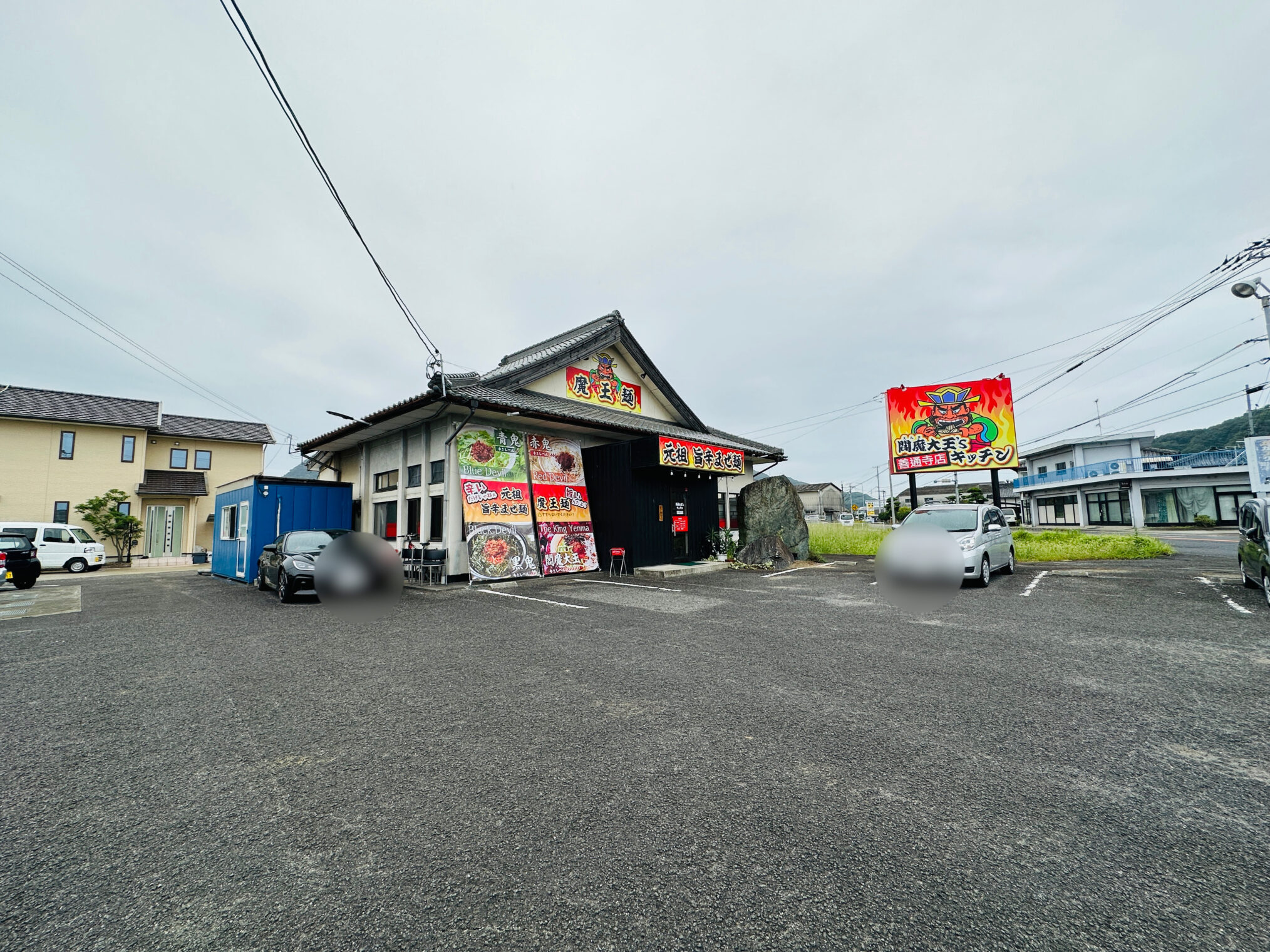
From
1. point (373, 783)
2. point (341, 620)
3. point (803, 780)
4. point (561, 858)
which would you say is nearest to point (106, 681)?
point (341, 620)

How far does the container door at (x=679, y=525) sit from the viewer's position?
46.6 feet

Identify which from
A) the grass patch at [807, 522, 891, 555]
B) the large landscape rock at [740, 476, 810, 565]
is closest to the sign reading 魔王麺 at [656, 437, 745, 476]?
the large landscape rock at [740, 476, 810, 565]

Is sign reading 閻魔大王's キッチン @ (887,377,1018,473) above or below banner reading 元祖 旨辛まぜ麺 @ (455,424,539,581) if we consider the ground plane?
above

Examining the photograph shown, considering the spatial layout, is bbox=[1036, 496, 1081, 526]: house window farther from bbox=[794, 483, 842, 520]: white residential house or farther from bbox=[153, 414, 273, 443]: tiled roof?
bbox=[153, 414, 273, 443]: tiled roof

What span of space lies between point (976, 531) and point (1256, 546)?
359 centimetres

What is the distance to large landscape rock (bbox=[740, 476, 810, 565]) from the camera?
15164 millimetres

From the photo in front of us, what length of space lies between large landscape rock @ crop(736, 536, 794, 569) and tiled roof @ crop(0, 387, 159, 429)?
27.3 m

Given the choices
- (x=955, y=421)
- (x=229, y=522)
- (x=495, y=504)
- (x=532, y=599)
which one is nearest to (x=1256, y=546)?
(x=955, y=421)

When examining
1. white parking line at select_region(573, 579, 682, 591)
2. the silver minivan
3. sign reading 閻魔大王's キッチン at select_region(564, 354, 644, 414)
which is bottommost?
white parking line at select_region(573, 579, 682, 591)

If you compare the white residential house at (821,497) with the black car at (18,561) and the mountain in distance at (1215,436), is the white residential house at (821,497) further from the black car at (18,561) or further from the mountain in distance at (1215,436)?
the black car at (18,561)

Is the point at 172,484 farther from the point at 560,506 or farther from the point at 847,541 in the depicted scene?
the point at 847,541

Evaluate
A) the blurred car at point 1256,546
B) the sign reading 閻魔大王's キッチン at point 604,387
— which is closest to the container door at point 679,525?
the sign reading 閻魔大王's キッチン at point 604,387

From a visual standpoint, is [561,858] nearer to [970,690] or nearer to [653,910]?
[653,910]

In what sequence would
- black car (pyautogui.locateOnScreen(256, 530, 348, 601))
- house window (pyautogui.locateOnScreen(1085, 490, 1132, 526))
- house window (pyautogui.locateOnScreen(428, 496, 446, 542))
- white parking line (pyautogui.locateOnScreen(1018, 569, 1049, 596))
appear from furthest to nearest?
house window (pyautogui.locateOnScreen(1085, 490, 1132, 526)) < house window (pyautogui.locateOnScreen(428, 496, 446, 542)) < black car (pyautogui.locateOnScreen(256, 530, 348, 601)) < white parking line (pyautogui.locateOnScreen(1018, 569, 1049, 596))
